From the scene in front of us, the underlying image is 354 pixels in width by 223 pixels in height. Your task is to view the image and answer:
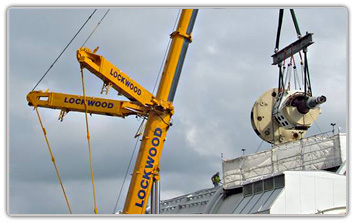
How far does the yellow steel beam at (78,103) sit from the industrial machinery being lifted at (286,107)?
10994 millimetres

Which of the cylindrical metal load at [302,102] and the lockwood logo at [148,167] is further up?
the cylindrical metal load at [302,102]

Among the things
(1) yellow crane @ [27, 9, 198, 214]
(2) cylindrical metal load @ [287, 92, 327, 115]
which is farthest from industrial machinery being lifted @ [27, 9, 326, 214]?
(2) cylindrical metal load @ [287, 92, 327, 115]

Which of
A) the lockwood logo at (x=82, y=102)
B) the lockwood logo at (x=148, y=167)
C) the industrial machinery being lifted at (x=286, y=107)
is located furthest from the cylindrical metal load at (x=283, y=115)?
the lockwood logo at (x=82, y=102)

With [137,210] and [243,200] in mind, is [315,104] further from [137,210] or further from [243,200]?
[137,210]

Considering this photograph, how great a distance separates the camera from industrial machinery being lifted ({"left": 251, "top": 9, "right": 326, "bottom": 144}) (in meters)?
37.3

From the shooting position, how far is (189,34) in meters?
31.3

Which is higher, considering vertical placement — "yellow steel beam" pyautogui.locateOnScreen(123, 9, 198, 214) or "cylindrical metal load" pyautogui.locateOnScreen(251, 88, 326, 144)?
"cylindrical metal load" pyautogui.locateOnScreen(251, 88, 326, 144)

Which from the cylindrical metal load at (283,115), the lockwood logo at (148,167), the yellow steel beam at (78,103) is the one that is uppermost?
the cylindrical metal load at (283,115)

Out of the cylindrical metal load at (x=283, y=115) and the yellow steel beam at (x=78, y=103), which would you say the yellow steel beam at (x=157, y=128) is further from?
the cylindrical metal load at (x=283, y=115)

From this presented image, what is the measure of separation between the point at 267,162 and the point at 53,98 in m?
16.8

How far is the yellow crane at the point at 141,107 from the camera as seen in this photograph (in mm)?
29763

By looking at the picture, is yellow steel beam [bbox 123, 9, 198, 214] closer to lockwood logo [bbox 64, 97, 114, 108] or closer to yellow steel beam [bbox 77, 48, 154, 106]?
yellow steel beam [bbox 77, 48, 154, 106]

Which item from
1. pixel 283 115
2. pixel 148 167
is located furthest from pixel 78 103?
pixel 283 115

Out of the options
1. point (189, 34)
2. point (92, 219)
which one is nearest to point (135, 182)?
point (189, 34)
